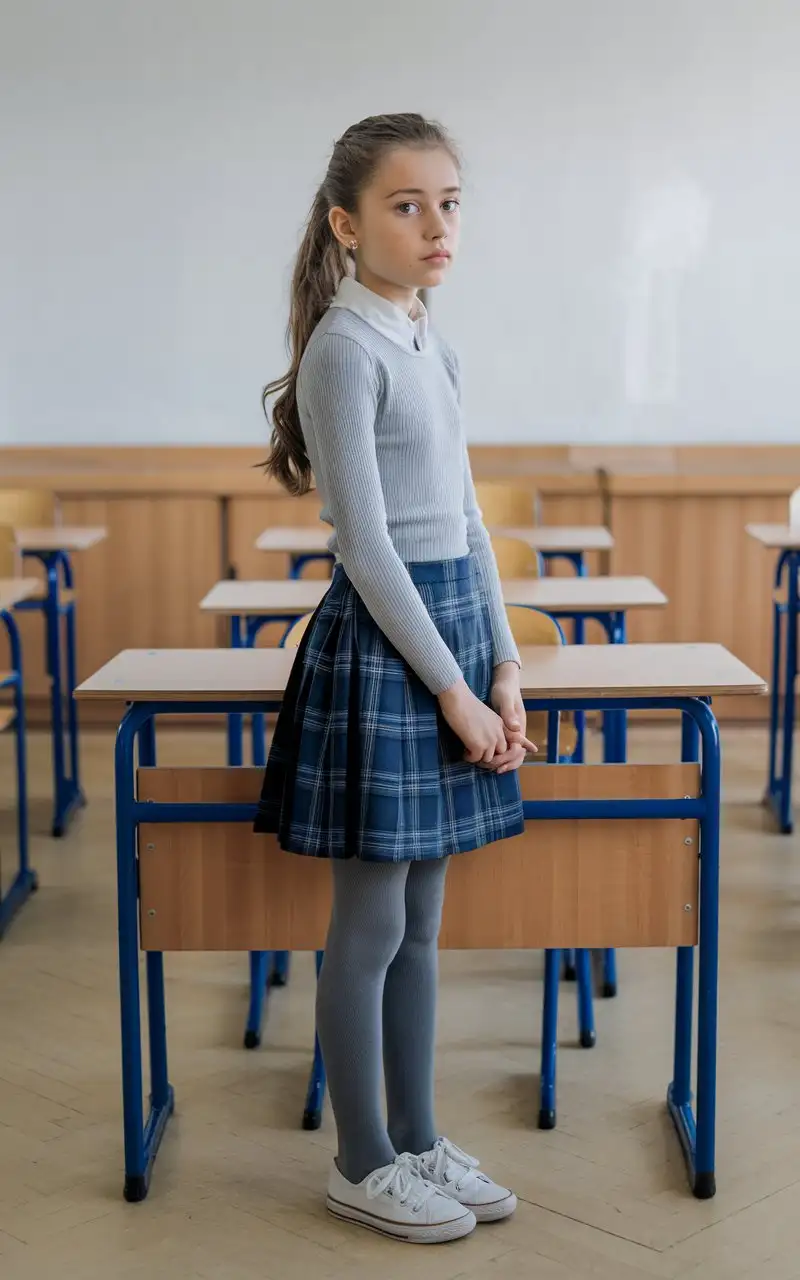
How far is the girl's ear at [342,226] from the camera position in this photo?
6.10 ft

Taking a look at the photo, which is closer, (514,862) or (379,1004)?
(379,1004)

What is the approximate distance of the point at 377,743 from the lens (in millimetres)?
1852

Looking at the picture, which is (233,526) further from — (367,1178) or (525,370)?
(367,1178)

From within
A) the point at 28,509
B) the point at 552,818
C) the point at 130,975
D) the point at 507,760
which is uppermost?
→ the point at 28,509

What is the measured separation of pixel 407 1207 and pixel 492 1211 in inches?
5.1

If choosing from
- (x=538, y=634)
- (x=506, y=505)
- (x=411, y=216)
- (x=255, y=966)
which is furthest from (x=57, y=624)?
(x=411, y=216)

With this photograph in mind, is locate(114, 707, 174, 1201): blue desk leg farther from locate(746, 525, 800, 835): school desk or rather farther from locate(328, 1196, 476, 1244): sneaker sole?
locate(746, 525, 800, 835): school desk

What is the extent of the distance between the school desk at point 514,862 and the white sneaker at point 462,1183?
28 centimetres

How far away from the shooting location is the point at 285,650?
243 centimetres

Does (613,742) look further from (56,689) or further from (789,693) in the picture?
(56,689)

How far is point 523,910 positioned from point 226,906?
42cm

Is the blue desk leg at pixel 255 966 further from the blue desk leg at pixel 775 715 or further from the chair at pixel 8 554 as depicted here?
the blue desk leg at pixel 775 715

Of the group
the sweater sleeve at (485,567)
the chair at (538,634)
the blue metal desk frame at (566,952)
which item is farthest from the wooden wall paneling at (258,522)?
the sweater sleeve at (485,567)

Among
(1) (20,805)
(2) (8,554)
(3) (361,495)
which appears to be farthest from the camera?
(2) (8,554)
